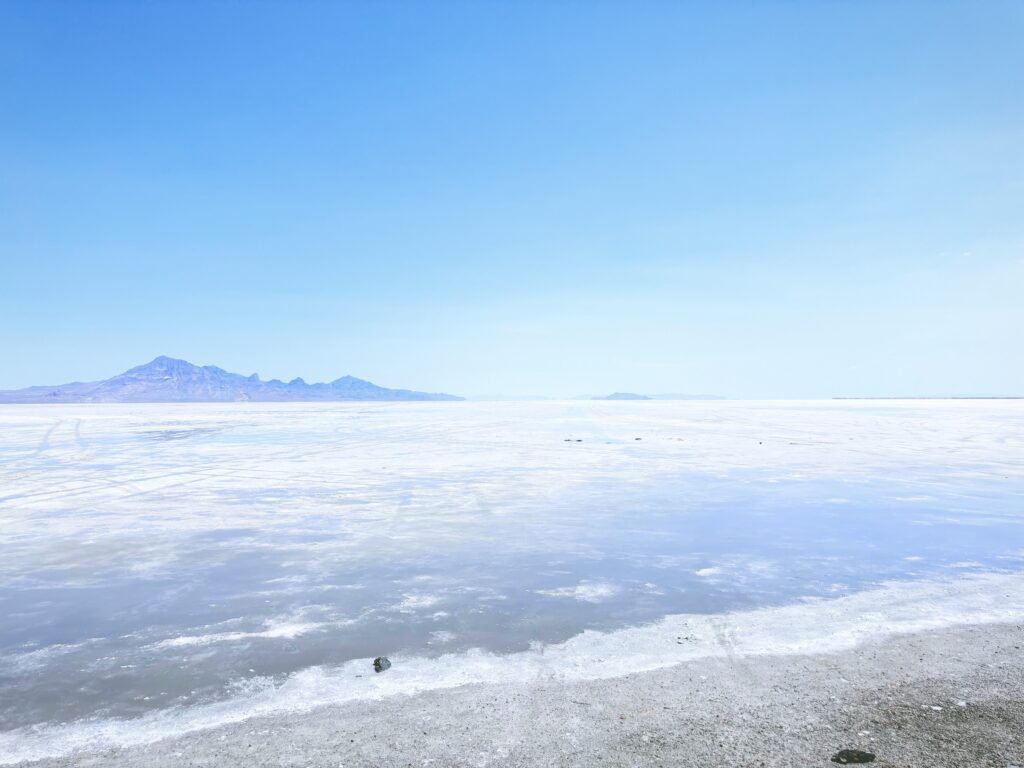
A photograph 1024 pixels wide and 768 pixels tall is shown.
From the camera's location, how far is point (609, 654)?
13.9 ft

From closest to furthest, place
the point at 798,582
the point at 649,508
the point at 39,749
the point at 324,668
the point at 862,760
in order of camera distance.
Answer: the point at 862,760, the point at 39,749, the point at 324,668, the point at 798,582, the point at 649,508

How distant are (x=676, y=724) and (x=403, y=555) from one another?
Answer: 415cm

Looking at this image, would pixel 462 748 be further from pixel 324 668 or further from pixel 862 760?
pixel 862 760

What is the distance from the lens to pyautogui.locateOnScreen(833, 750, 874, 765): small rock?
2.92 meters

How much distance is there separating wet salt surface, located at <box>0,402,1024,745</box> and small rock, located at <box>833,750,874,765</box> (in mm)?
2018

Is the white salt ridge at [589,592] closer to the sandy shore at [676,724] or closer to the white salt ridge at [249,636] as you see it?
the sandy shore at [676,724]

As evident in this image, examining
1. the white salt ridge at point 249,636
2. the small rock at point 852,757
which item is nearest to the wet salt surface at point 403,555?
the white salt ridge at point 249,636

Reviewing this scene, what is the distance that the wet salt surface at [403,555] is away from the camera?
173 inches

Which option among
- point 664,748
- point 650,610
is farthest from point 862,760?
point 650,610

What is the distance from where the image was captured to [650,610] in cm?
514

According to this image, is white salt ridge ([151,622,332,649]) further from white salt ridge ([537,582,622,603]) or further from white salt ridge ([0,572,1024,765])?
white salt ridge ([537,582,622,603])

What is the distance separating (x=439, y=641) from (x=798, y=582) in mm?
3559

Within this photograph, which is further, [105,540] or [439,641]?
[105,540]

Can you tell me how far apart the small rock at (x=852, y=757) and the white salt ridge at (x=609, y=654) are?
1216mm
